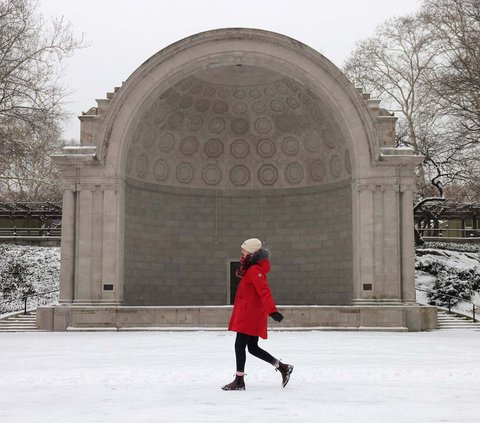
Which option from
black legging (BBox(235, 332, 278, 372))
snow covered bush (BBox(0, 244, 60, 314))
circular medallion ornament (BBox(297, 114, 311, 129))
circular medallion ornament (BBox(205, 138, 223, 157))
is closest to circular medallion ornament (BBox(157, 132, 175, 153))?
Answer: circular medallion ornament (BBox(205, 138, 223, 157))

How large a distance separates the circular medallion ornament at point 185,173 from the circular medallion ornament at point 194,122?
1.56m

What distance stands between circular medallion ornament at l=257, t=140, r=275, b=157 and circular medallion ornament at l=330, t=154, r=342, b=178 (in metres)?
2.97

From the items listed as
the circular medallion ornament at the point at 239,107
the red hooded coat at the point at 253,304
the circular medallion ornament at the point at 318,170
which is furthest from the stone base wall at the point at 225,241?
the red hooded coat at the point at 253,304

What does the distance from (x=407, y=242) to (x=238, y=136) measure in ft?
30.2

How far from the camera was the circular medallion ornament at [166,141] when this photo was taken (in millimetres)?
28391

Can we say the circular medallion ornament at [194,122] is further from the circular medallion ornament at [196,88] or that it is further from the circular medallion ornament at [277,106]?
the circular medallion ornament at [277,106]

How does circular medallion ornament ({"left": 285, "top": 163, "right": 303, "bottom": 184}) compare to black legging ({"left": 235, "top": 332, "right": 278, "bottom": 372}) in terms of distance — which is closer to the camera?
black legging ({"left": 235, "top": 332, "right": 278, "bottom": 372})

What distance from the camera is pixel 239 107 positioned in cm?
2961

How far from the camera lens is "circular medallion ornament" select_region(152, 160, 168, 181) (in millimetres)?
28484

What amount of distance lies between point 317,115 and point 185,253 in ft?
26.1

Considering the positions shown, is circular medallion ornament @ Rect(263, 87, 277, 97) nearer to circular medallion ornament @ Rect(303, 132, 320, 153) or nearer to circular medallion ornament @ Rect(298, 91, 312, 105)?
circular medallion ornament @ Rect(298, 91, 312, 105)

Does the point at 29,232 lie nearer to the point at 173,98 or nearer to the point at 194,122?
the point at 194,122

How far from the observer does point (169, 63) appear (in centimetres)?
2473

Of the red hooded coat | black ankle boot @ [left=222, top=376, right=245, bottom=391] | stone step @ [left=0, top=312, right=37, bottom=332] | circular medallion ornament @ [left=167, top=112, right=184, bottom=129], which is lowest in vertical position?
stone step @ [left=0, top=312, right=37, bottom=332]
